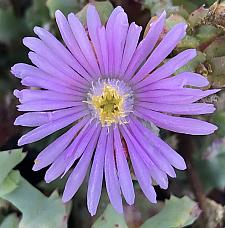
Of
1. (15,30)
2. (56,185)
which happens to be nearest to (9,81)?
(15,30)

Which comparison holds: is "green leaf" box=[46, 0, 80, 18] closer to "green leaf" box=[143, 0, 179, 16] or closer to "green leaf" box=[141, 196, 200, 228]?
"green leaf" box=[143, 0, 179, 16]

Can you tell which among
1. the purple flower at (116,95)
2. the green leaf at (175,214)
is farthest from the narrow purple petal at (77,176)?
the green leaf at (175,214)

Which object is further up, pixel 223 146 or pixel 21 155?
pixel 21 155

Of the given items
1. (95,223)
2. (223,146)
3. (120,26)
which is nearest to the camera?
(120,26)

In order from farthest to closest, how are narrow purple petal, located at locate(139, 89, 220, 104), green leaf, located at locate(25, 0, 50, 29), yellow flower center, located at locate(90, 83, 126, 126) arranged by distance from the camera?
1. green leaf, located at locate(25, 0, 50, 29)
2. yellow flower center, located at locate(90, 83, 126, 126)
3. narrow purple petal, located at locate(139, 89, 220, 104)

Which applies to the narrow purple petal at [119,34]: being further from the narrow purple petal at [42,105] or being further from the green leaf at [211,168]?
the green leaf at [211,168]

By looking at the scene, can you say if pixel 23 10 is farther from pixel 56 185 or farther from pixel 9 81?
pixel 56 185

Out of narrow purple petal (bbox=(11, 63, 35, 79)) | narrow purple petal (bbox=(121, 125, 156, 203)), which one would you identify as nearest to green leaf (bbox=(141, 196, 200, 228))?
narrow purple petal (bbox=(121, 125, 156, 203))
